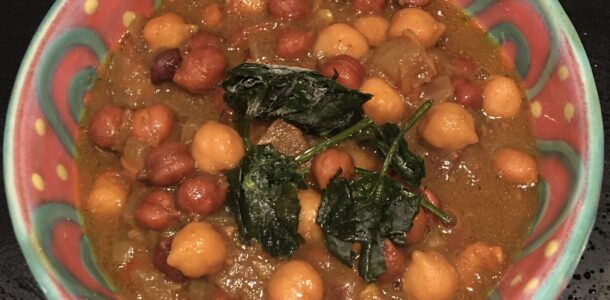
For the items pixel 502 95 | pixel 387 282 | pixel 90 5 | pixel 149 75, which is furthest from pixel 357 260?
pixel 90 5

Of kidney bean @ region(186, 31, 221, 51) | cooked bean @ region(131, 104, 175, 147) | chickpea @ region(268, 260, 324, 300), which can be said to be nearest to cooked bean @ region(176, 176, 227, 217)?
cooked bean @ region(131, 104, 175, 147)

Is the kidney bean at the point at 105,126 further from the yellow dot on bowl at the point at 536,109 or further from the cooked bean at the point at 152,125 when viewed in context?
the yellow dot on bowl at the point at 536,109

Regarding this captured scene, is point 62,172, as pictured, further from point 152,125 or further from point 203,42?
point 203,42

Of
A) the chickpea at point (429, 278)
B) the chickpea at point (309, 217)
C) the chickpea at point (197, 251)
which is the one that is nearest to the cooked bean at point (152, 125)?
the chickpea at point (197, 251)

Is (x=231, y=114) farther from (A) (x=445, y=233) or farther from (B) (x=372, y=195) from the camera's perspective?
(A) (x=445, y=233)

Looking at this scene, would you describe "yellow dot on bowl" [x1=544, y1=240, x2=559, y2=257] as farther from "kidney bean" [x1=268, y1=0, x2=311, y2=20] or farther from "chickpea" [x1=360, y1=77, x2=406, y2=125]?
"kidney bean" [x1=268, y1=0, x2=311, y2=20]

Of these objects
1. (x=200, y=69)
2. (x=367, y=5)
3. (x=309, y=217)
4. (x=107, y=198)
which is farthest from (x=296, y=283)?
(x=367, y=5)
